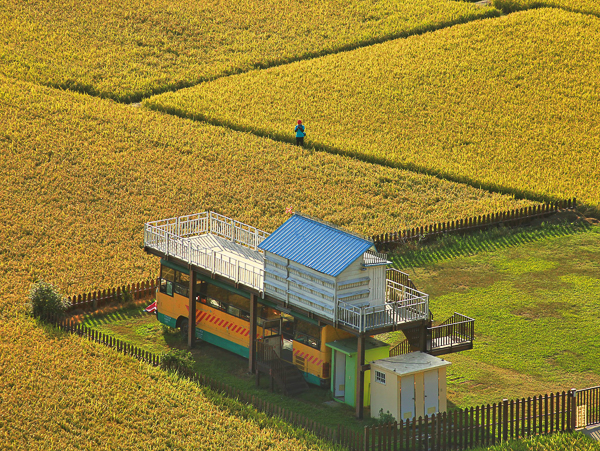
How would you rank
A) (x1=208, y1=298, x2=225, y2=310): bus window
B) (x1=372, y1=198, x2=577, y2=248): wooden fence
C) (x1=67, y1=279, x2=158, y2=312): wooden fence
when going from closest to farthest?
(x1=208, y1=298, x2=225, y2=310): bus window
(x1=67, y1=279, x2=158, y2=312): wooden fence
(x1=372, y1=198, x2=577, y2=248): wooden fence

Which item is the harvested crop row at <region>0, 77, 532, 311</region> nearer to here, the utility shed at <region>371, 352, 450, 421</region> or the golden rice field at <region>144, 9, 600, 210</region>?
the golden rice field at <region>144, 9, 600, 210</region>

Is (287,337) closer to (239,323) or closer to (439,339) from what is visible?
(239,323)

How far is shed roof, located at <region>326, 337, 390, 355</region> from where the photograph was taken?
25453 mm

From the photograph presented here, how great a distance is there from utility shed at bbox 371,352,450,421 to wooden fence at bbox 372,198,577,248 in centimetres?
1364

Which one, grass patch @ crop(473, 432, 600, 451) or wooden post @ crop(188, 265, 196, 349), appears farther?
wooden post @ crop(188, 265, 196, 349)

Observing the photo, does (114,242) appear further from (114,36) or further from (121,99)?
(114,36)

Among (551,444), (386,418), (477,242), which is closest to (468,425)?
(551,444)

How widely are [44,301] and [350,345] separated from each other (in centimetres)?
1222

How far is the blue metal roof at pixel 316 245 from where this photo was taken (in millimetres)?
25141

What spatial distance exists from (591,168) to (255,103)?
22804 millimetres

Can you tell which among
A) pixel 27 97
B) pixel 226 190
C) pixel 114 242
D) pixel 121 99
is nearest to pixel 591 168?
pixel 226 190

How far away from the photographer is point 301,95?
5941 cm

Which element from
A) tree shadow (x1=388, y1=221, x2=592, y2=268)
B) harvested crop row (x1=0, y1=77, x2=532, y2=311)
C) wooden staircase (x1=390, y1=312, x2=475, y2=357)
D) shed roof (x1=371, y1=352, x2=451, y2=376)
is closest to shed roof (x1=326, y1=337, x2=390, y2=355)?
shed roof (x1=371, y1=352, x2=451, y2=376)

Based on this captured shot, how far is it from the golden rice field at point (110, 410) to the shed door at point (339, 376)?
2974 millimetres
